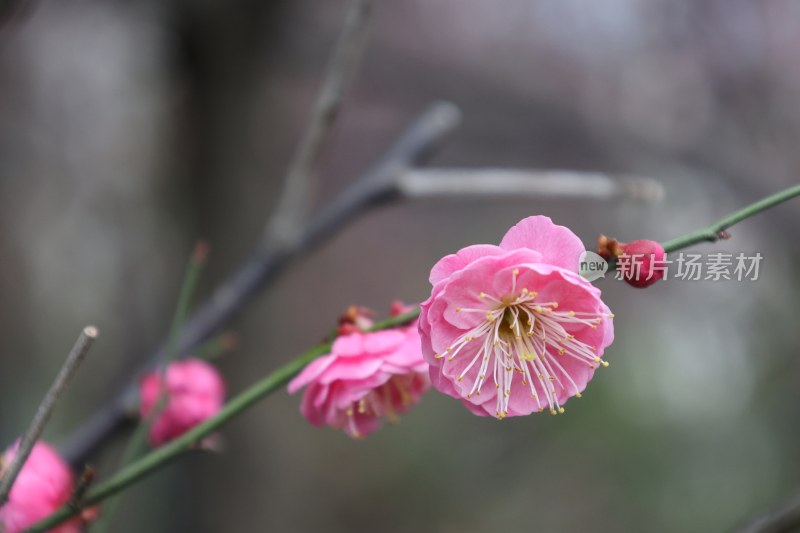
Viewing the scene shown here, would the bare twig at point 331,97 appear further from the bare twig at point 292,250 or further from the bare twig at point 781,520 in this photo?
the bare twig at point 781,520

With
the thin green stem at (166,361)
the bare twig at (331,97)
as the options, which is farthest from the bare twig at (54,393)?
the bare twig at (331,97)

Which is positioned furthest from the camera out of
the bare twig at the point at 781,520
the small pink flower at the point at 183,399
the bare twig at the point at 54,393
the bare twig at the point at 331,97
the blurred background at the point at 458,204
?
the blurred background at the point at 458,204

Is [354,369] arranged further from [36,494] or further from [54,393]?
[36,494]

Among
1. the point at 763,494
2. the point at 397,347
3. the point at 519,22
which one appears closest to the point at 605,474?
the point at 763,494

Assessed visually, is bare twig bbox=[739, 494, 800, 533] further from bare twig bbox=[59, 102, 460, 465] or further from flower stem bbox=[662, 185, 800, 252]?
bare twig bbox=[59, 102, 460, 465]

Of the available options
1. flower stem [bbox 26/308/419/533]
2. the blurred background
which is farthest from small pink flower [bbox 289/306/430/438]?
the blurred background

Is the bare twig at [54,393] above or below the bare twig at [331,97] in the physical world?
below

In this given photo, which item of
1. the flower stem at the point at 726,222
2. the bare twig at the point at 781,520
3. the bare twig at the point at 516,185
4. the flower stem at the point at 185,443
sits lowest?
the bare twig at the point at 781,520
